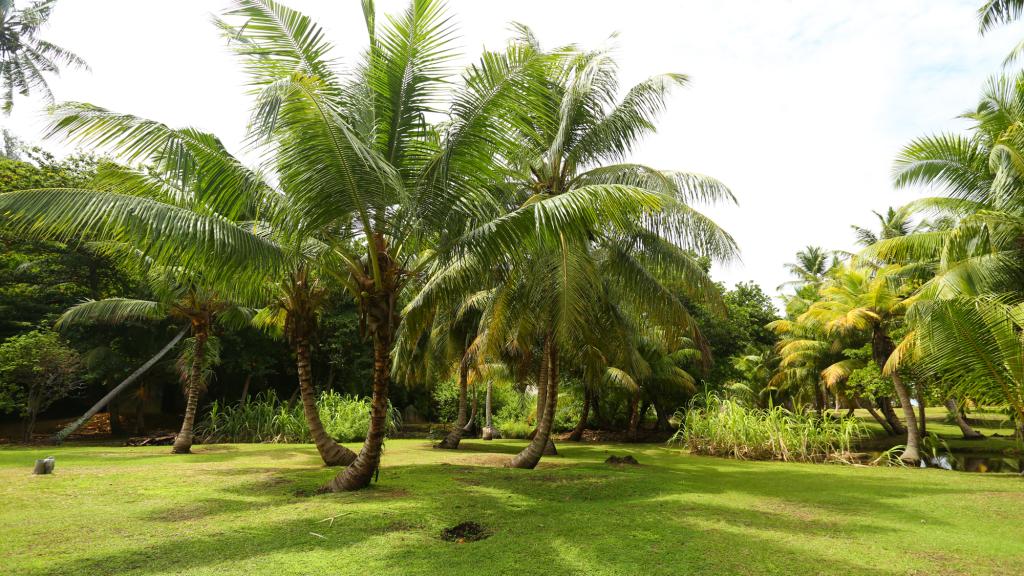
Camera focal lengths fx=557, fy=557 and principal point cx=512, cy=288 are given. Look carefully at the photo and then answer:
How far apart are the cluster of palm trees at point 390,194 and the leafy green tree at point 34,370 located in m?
6.19

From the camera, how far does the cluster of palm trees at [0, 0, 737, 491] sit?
5.79 meters

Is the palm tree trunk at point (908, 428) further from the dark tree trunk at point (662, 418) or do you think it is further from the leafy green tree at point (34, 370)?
the leafy green tree at point (34, 370)

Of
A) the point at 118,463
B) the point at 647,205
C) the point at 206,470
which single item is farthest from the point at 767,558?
the point at 118,463

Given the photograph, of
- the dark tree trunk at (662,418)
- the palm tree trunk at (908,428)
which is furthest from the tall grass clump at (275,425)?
the palm tree trunk at (908,428)

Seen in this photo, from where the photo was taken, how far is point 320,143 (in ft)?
19.5

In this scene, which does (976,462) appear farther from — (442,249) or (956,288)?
(442,249)

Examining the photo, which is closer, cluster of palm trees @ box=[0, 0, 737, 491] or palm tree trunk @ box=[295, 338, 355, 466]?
cluster of palm trees @ box=[0, 0, 737, 491]

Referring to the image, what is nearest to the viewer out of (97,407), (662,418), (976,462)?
(976,462)

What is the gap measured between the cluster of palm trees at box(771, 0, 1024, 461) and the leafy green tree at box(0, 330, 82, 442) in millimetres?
18342

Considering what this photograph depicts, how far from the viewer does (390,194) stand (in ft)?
21.3

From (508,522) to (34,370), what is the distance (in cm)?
1379

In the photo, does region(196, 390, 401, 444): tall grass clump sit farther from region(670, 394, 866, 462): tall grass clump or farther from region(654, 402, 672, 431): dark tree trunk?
region(654, 402, 672, 431): dark tree trunk

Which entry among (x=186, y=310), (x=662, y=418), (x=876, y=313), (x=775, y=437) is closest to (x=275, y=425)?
(x=186, y=310)

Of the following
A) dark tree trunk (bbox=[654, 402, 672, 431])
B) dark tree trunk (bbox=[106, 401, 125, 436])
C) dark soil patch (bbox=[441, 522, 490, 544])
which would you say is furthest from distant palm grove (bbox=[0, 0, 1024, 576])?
dark tree trunk (bbox=[654, 402, 672, 431])
